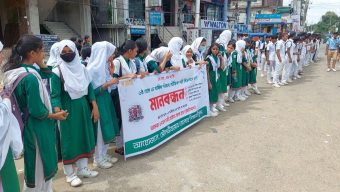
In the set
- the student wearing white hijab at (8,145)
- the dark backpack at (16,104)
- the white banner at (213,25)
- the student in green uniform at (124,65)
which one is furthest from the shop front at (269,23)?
the student wearing white hijab at (8,145)

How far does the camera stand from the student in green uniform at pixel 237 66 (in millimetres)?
7504

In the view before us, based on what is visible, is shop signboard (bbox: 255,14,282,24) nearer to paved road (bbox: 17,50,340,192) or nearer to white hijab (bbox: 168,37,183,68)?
paved road (bbox: 17,50,340,192)

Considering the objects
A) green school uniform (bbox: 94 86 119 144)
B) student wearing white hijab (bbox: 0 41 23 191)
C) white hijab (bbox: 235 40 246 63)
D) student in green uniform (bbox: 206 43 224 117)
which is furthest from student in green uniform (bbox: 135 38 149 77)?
white hijab (bbox: 235 40 246 63)

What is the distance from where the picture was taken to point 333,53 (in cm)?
1370

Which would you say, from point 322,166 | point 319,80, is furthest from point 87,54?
point 319,80

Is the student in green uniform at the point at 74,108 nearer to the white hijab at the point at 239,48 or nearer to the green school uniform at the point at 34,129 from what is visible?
the green school uniform at the point at 34,129

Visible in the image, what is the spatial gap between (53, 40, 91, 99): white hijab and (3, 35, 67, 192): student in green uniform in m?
0.27

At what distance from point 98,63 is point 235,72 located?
4564 mm

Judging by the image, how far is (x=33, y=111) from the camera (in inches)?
105

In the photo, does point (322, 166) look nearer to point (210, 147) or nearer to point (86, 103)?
point (210, 147)

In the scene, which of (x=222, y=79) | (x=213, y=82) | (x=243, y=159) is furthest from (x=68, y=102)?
(x=222, y=79)

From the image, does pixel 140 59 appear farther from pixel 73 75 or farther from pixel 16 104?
pixel 16 104

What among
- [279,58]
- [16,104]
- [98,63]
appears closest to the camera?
[16,104]

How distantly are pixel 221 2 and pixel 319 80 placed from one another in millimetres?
24544
